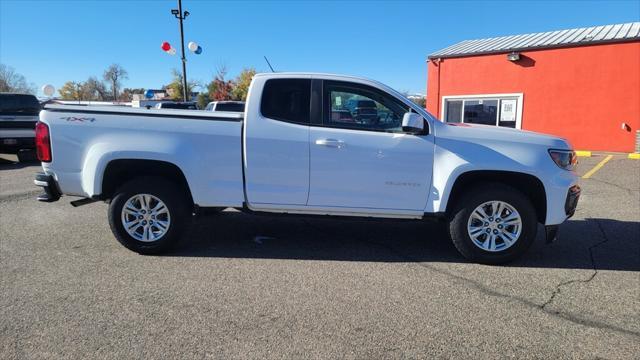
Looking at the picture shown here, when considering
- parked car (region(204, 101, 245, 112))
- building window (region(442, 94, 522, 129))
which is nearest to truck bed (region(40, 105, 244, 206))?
parked car (region(204, 101, 245, 112))

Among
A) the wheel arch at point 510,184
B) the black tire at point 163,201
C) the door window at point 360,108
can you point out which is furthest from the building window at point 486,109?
the black tire at point 163,201

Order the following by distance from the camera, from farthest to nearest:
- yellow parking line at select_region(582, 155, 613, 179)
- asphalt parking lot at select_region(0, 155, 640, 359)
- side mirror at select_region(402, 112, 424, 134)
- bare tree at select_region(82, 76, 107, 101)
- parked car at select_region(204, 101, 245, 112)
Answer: bare tree at select_region(82, 76, 107, 101) → parked car at select_region(204, 101, 245, 112) → yellow parking line at select_region(582, 155, 613, 179) → side mirror at select_region(402, 112, 424, 134) → asphalt parking lot at select_region(0, 155, 640, 359)

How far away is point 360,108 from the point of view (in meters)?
4.79

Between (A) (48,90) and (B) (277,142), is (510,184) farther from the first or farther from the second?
(A) (48,90)

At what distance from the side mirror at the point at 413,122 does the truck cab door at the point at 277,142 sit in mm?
1014

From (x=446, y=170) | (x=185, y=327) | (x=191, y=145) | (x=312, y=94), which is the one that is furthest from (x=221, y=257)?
(x=446, y=170)

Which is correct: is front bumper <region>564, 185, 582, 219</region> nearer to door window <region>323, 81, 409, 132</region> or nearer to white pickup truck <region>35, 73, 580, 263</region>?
white pickup truck <region>35, 73, 580, 263</region>

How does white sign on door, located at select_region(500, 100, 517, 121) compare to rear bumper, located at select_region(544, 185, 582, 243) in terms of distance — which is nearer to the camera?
rear bumper, located at select_region(544, 185, 582, 243)

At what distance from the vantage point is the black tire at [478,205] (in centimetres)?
464

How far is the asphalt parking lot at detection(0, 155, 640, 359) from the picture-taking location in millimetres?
3102

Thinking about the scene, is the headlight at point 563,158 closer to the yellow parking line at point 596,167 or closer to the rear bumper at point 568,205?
the rear bumper at point 568,205

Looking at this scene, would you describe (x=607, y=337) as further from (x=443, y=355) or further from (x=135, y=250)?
(x=135, y=250)

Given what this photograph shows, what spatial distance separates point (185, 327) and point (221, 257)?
1.58 metres

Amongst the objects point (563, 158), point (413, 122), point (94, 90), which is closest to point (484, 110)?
point (563, 158)
